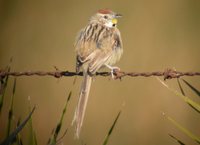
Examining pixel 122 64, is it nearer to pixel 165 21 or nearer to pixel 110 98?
pixel 110 98

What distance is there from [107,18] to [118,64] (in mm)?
3142

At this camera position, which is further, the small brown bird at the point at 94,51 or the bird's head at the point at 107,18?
the bird's head at the point at 107,18

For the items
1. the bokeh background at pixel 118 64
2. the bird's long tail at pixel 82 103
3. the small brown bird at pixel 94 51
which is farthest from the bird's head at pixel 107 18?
the bokeh background at pixel 118 64

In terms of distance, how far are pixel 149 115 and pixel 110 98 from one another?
68 cm

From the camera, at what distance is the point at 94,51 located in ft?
26.3

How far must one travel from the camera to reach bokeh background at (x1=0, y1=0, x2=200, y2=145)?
1130 cm

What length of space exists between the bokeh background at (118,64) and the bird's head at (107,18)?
2355mm

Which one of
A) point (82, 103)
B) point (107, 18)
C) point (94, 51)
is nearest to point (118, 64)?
point (107, 18)

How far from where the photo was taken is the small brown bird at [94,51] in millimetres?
7582

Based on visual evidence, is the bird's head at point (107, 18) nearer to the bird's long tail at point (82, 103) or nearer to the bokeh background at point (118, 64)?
Result: the bird's long tail at point (82, 103)

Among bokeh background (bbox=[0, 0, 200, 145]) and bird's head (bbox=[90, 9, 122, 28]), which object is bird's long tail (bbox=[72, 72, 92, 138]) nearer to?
bird's head (bbox=[90, 9, 122, 28])

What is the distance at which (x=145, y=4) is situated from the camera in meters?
13.1

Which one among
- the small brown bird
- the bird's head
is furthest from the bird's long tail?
the bird's head

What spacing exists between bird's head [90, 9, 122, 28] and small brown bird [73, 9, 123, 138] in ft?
0.07
